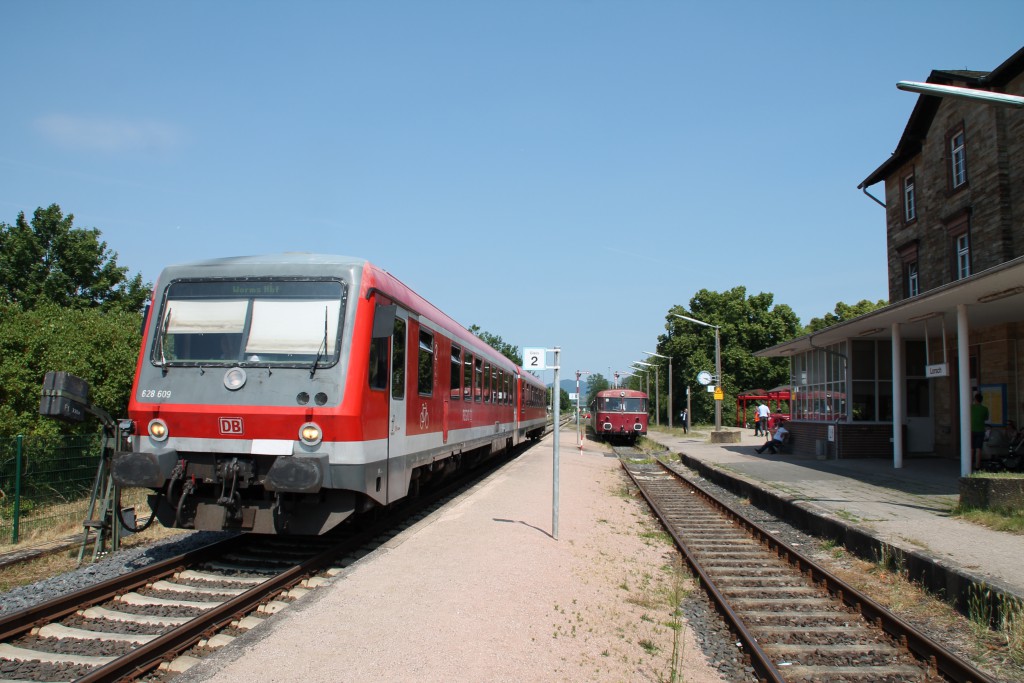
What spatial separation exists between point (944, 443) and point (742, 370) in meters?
40.8

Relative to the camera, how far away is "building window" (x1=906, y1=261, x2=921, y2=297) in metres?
23.6

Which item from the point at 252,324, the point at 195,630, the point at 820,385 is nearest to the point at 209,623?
the point at 195,630

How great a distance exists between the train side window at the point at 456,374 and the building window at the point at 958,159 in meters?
15.5

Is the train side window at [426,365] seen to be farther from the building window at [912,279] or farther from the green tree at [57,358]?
Result: the building window at [912,279]

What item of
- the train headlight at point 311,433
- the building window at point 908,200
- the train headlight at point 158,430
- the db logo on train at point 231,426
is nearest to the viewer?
the train headlight at point 311,433

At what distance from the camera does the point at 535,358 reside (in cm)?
997

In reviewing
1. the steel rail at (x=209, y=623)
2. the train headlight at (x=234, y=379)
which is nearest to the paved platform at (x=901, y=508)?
the steel rail at (x=209, y=623)

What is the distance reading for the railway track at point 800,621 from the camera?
564 cm

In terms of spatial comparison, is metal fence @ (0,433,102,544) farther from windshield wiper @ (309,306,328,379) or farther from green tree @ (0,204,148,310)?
green tree @ (0,204,148,310)

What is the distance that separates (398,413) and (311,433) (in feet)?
5.33

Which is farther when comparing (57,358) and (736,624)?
(57,358)

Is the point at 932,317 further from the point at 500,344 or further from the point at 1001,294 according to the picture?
the point at 500,344

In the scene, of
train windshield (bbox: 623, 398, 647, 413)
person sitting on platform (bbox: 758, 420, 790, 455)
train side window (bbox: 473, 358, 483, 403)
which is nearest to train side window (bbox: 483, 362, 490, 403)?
train side window (bbox: 473, 358, 483, 403)

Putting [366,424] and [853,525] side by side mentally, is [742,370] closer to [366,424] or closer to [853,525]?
[853,525]
